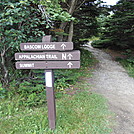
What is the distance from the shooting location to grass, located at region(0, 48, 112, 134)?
2.99 m

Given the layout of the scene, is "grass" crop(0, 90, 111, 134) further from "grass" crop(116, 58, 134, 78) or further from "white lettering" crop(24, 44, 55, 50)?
"grass" crop(116, 58, 134, 78)

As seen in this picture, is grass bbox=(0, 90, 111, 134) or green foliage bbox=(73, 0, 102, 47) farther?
green foliage bbox=(73, 0, 102, 47)

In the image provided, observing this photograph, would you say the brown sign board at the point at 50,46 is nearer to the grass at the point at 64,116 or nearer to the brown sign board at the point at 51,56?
the brown sign board at the point at 51,56

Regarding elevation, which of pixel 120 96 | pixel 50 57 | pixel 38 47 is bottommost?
pixel 120 96

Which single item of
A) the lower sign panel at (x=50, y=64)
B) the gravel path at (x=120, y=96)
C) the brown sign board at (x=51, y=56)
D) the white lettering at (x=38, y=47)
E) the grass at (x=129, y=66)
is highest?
the white lettering at (x=38, y=47)

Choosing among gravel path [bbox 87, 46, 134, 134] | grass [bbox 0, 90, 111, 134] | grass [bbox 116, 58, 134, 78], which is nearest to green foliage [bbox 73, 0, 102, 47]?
grass [bbox 116, 58, 134, 78]

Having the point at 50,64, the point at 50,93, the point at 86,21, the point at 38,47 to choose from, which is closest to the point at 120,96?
the point at 50,93

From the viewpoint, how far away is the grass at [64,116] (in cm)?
299

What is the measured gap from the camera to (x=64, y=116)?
11.3 feet

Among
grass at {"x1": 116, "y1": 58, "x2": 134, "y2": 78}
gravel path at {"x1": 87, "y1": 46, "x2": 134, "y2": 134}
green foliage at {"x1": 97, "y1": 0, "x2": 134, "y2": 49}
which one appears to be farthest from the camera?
green foliage at {"x1": 97, "y1": 0, "x2": 134, "y2": 49}

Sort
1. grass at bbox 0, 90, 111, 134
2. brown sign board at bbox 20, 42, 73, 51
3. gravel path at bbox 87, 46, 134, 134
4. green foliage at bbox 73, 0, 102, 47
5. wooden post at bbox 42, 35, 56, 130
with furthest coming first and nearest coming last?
green foliage at bbox 73, 0, 102, 47, gravel path at bbox 87, 46, 134, 134, grass at bbox 0, 90, 111, 134, wooden post at bbox 42, 35, 56, 130, brown sign board at bbox 20, 42, 73, 51

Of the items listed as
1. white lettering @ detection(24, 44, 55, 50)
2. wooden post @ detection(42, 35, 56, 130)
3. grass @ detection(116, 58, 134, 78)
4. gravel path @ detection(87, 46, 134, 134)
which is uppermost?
white lettering @ detection(24, 44, 55, 50)

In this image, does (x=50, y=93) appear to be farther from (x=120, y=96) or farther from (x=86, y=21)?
(x=86, y=21)

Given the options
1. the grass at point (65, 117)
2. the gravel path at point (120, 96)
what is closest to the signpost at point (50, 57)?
the grass at point (65, 117)
